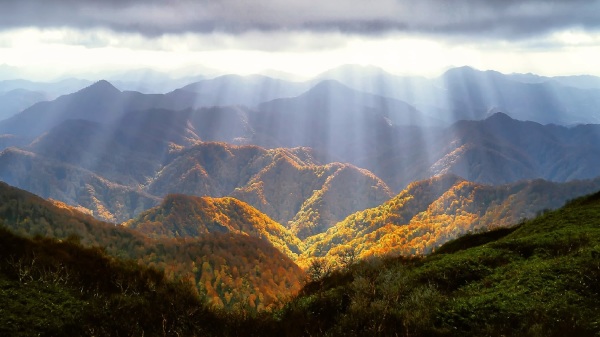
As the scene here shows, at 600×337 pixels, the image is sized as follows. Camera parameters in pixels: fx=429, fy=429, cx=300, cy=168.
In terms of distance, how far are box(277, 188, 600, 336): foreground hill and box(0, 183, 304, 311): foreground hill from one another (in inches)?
4543

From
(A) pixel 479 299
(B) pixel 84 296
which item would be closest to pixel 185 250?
(B) pixel 84 296

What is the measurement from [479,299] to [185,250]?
149 metres

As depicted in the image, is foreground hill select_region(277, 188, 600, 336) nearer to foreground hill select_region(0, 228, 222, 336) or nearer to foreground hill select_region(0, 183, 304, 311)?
foreground hill select_region(0, 228, 222, 336)

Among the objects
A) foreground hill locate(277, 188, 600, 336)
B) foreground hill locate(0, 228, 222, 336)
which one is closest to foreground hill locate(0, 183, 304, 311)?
foreground hill locate(277, 188, 600, 336)

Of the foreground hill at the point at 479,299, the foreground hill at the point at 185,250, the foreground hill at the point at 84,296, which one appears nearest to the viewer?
the foreground hill at the point at 84,296

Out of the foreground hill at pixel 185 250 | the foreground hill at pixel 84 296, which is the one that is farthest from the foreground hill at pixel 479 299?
the foreground hill at pixel 185 250

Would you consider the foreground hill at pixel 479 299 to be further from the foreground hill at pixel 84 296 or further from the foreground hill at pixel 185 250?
the foreground hill at pixel 185 250

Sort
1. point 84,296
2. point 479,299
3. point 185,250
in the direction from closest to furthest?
1. point 84,296
2. point 479,299
3. point 185,250

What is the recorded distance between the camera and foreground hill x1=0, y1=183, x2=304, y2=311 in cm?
14025

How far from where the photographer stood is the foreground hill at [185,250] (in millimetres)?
140250

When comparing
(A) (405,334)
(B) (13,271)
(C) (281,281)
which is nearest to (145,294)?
(B) (13,271)

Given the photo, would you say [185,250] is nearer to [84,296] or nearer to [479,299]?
[84,296]

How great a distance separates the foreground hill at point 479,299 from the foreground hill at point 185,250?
379ft

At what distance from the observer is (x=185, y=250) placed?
509 feet
